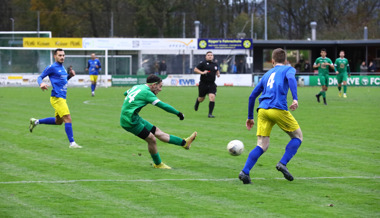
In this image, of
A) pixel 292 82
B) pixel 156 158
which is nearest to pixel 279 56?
pixel 292 82

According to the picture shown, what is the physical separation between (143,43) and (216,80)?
23.5ft

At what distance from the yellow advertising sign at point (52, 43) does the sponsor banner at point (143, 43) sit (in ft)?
2.34

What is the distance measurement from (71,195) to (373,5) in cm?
7158

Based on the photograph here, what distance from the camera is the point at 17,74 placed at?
44469 millimetres

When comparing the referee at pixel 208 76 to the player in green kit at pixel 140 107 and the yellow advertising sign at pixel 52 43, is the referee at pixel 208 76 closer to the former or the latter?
the player in green kit at pixel 140 107

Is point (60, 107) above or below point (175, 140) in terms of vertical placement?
above

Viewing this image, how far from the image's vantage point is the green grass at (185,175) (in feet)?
23.4

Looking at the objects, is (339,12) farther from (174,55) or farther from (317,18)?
(174,55)

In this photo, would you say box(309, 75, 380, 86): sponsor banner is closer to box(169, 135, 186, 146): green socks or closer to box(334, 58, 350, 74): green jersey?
box(334, 58, 350, 74): green jersey

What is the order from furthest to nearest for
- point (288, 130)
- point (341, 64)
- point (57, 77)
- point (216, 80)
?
point (216, 80) < point (341, 64) < point (57, 77) < point (288, 130)

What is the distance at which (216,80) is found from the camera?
Result: 45.8 meters

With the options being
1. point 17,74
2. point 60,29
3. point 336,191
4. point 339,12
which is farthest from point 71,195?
point 339,12

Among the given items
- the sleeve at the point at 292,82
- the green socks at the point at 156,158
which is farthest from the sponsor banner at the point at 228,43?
the sleeve at the point at 292,82

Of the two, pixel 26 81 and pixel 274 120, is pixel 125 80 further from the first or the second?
pixel 274 120
